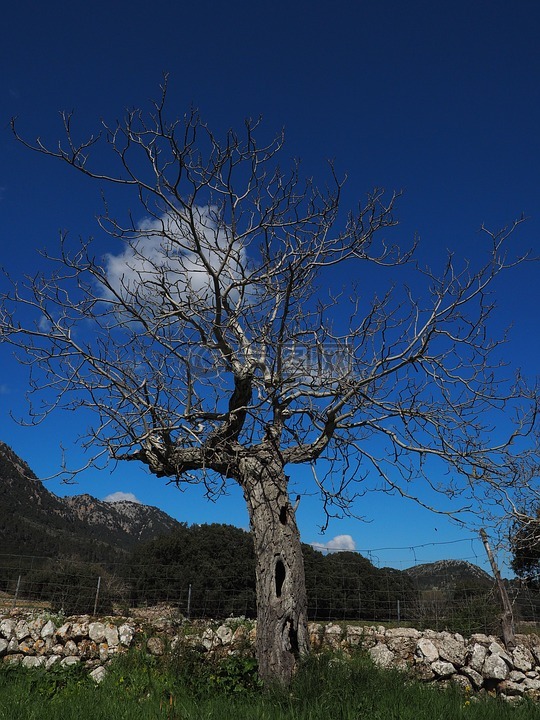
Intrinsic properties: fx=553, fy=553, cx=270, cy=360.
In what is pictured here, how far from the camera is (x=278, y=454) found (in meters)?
7.00

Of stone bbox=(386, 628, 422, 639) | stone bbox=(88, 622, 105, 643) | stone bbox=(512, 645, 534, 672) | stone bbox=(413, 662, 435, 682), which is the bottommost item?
stone bbox=(413, 662, 435, 682)

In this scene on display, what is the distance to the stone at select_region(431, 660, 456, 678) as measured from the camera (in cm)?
818

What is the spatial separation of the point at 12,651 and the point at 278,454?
5861mm

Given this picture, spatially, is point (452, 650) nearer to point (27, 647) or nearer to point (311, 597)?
point (27, 647)

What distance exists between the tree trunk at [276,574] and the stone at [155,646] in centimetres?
288

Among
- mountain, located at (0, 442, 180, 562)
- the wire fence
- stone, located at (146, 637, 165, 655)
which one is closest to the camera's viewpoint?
stone, located at (146, 637, 165, 655)

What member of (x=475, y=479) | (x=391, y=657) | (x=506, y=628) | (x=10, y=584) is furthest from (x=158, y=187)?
(x=10, y=584)

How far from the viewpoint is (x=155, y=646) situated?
8383 mm

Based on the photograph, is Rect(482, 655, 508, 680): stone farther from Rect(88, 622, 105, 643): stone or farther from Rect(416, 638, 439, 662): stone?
Rect(88, 622, 105, 643): stone

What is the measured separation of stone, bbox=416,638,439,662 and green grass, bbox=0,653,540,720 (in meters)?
2.38

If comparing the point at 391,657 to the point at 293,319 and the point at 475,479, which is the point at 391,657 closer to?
the point at 475,479

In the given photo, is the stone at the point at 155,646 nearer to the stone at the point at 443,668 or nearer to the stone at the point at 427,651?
the stone at the point at 427,651

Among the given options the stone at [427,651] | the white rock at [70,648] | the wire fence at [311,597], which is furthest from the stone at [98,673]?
the stone at [427,651]

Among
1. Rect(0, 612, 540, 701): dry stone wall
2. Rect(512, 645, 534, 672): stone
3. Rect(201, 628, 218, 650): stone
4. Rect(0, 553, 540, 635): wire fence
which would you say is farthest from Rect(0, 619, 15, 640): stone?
Rect(512, 645, 534, 672): stone
